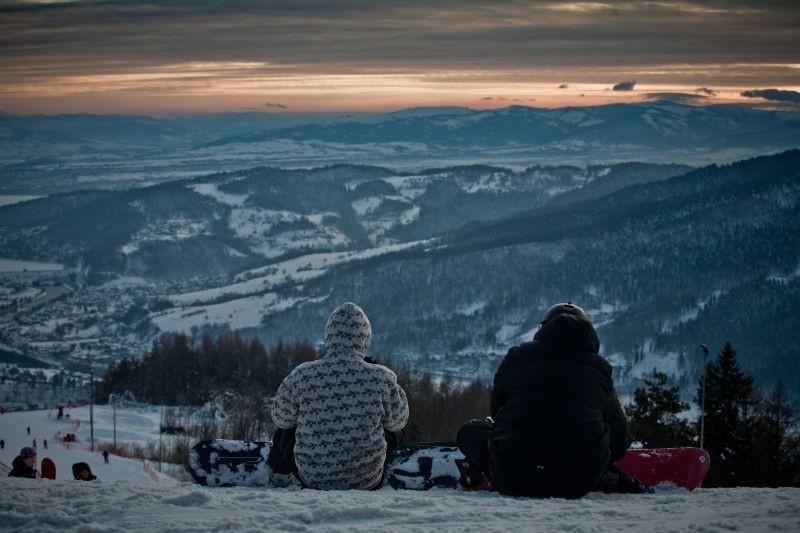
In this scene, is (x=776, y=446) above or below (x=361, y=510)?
below

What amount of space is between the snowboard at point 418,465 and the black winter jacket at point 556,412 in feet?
3.73

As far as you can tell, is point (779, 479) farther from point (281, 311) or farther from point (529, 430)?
point (281, 311)

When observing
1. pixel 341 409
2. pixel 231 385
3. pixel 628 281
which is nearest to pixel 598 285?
pixel 628 281

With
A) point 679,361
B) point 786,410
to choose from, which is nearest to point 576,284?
point 679,361

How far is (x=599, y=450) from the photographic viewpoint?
23.6 ft

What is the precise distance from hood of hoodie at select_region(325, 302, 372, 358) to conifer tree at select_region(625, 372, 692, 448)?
1747 centimetres

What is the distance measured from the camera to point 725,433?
2362 cm

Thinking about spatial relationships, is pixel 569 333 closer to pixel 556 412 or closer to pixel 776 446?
pixel 556 412

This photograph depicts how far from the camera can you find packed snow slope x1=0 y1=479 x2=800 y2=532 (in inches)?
251

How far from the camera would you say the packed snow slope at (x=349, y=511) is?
20.9 feet

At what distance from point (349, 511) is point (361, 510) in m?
0.10

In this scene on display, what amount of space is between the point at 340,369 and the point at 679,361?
101 metres

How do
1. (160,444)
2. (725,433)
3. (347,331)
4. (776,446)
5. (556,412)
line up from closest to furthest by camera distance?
(556,412) → (347,331) → (725,433) → (776,446) → (160,444)

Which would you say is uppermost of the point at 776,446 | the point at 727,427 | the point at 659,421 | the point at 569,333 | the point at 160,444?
the point at 569,333
